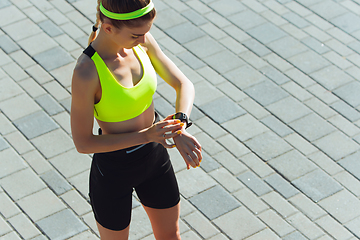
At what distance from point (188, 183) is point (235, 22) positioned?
309 cm

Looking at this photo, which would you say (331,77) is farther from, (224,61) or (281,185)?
(281,185)

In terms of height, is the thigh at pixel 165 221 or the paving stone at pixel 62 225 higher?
the thigh at pixel 165 221

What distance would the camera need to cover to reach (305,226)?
4.42 m

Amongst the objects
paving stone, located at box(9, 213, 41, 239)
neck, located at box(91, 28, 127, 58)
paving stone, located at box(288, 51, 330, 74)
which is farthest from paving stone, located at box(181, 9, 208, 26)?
neck, located at box(91, 28, 127, 58)

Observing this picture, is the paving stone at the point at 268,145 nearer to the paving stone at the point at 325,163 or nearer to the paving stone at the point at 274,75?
the paving stone at the point at 325,163

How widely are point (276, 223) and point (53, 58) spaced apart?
11.7 feet

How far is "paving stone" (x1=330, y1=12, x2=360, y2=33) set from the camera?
6953 mm

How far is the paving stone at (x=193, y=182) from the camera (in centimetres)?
473

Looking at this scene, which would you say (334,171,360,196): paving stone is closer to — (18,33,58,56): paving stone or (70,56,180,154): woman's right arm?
(70,56,180,154): woman's right arm

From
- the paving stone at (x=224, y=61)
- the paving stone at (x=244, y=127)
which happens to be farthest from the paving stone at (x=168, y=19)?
the paving stone at (x=244, y=127)

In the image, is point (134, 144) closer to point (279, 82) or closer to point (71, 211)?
point (71, 211)

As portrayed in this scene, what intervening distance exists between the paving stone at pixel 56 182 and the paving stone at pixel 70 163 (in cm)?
7

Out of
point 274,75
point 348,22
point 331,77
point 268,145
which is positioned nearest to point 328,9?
point 348,22

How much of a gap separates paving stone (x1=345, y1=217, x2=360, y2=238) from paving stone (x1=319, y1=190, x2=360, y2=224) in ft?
0.12
